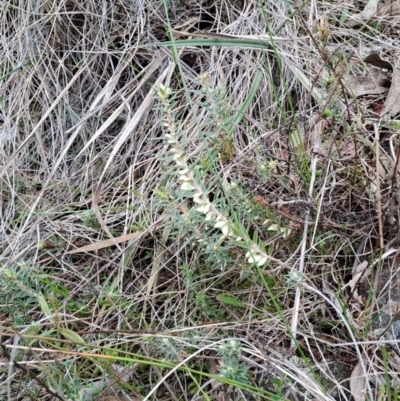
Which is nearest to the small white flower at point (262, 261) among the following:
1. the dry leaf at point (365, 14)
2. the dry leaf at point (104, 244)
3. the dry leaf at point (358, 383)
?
the dry leaf at point (358, 383)

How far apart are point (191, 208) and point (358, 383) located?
2.15 feet

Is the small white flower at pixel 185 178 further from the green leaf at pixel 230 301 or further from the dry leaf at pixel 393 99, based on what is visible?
the dry leaf at pixel 393 99

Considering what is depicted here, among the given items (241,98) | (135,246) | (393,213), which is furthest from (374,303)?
(241,98)

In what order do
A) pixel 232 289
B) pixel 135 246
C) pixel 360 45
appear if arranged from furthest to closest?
pixel 360 45
pixel 135 246
pixel 232 289

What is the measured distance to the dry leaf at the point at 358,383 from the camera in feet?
5.01

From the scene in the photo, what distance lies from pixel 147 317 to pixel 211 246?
42 cm

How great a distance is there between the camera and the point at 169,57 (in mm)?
2277

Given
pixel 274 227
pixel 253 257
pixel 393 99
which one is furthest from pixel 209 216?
pixel 393 99

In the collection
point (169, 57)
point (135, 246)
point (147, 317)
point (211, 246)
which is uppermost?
point (169, 57)

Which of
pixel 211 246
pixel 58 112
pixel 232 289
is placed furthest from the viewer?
pixel 58 112

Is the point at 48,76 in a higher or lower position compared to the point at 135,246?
higher

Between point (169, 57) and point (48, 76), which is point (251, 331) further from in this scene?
point (48, 76)

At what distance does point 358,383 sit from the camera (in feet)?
5.10

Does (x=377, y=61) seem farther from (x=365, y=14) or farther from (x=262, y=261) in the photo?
(x=262, y=261)
